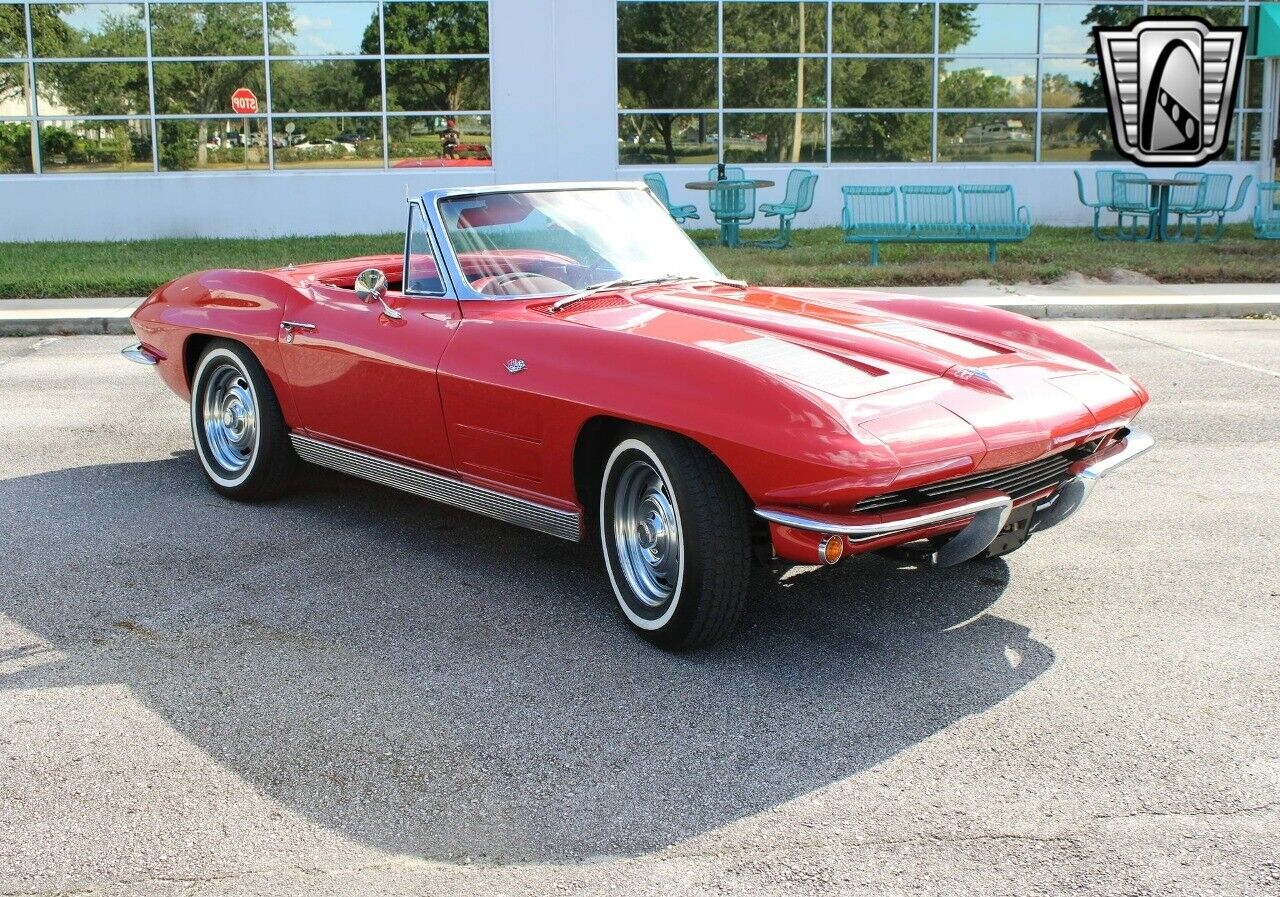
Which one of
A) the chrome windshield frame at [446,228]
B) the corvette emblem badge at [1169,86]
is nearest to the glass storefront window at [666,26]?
the corvette emblem badge at [1169,86]

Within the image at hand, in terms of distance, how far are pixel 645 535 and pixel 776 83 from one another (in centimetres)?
1975

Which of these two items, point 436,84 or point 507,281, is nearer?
point 507,281

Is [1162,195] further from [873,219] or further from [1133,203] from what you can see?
[873,219]

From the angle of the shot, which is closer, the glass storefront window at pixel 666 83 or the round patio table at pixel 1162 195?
the round patio table at pixel 1162 195

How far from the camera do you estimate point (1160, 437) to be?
26.3 ft

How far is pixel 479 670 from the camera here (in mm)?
4578

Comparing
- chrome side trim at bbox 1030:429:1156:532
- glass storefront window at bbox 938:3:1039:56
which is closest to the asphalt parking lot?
chrome side trim at bbox 1030:429:1156:532

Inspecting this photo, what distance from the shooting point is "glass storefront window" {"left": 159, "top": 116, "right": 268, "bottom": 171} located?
883 inches

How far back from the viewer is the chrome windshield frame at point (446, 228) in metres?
5.62

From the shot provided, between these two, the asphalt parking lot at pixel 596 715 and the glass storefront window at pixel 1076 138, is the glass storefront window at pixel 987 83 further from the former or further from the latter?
the asphalt parking lot at pixel 596 715

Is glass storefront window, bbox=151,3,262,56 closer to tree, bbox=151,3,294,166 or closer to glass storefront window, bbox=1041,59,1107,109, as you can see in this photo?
tree, bbox=151,3,294,166

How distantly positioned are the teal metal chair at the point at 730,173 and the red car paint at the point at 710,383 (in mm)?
16247

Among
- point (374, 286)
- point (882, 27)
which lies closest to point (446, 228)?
point (374, 286)

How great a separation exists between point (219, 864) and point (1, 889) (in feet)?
1.55
